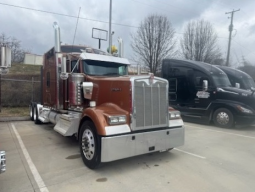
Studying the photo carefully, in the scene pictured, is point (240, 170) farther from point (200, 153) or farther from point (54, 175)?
point (54, 175)

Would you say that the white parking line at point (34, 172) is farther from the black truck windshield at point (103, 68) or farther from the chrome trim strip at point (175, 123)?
the chrome trim strip at point (175, 123)

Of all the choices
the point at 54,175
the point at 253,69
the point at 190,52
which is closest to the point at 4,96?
the point at 54,175

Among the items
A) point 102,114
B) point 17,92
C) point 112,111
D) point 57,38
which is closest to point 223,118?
point 112,111

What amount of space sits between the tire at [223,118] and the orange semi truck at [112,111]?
177 inches

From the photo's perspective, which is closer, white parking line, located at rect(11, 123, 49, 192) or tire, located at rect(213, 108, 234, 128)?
white parking line, located at rect(11, 123, 49, 192)

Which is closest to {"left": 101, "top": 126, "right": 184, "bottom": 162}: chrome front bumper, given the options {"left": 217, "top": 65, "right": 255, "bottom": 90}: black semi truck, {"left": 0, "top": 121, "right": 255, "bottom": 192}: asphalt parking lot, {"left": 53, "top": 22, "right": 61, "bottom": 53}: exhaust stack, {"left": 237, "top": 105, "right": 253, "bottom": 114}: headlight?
{"left": 0, "top": 121, "right": 255, "bottom": 192}: asphalt parking lot

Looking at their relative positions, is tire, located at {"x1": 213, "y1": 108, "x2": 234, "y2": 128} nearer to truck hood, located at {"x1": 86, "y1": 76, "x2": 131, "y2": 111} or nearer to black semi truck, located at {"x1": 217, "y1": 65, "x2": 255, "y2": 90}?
black semi truck, located at {"x1": 217, "y1": 65, "x2": 255, "y2": 90}

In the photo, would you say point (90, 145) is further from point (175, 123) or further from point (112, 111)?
point (175, 123)

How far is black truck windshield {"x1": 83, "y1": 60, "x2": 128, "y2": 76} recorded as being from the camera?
18.7 ft

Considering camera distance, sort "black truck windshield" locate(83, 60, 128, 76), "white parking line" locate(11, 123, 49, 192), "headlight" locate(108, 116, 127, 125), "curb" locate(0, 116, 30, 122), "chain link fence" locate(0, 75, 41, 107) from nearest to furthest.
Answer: "white parking line" locate(11, 123, 49, 192) < "headlight" locate(108, 116, 127, 125) < "black truck windshield" locate(83, 60, 128, 76) < "curb" locate(0, 116, 30, 122) < "chain link fence" locate(0, 75, 41, 107)

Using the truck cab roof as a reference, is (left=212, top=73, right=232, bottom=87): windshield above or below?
below

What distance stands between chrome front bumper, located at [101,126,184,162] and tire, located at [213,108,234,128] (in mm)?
4530

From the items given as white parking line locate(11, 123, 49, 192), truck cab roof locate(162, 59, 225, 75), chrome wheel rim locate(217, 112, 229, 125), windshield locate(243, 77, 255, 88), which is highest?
truck cab roof locate(162, 59, 225, 75)

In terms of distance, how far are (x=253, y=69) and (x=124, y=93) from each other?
32.7 meters
